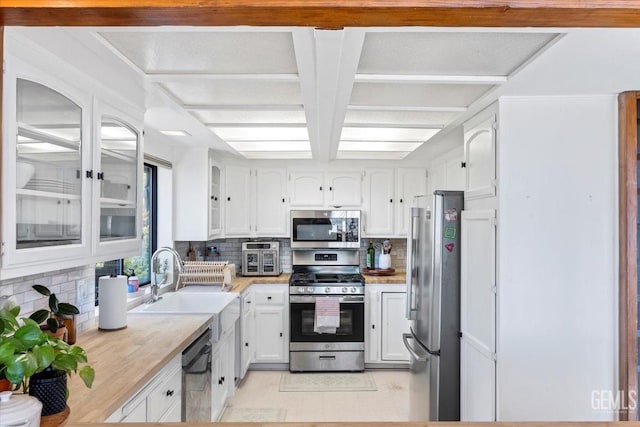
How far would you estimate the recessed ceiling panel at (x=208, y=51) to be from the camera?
1401 millimetres

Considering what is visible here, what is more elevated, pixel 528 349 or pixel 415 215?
pixel 415 215

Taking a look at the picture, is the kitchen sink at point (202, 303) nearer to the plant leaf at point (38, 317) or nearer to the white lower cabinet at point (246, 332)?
the white lower cabinet at point (246, 332)

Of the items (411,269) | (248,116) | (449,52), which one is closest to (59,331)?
(248,116)

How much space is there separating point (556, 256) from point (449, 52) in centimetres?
120

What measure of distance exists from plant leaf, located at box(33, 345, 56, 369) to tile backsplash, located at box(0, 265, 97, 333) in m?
1.06

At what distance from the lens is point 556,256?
78.6 inches

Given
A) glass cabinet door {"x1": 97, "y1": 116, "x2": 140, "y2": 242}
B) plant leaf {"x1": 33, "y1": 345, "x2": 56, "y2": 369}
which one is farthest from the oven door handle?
plant leaf {"x1": 33, "y1": 345, "x2": 56, "y2": 369}

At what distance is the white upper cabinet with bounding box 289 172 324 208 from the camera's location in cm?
427

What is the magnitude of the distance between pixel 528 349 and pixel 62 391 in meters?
2.02

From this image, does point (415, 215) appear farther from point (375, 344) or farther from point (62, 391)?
point (62, 391)

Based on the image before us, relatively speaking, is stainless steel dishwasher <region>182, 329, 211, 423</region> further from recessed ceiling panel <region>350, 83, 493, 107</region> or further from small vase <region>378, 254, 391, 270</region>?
small vase <region>378, 254, 391, 270</region>

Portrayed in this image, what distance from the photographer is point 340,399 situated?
332 centimetres

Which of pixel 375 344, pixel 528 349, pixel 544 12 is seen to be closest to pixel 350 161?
pixel 375 344

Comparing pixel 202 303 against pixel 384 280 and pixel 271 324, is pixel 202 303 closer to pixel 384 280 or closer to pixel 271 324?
pixel 271 324
